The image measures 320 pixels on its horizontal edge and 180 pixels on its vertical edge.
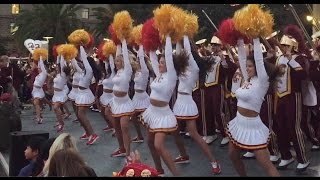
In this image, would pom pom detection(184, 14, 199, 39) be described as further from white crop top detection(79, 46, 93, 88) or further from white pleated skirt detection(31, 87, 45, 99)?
white pleated skirt detection(31, 87, 45, 99)

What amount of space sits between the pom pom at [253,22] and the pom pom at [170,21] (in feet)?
2.72

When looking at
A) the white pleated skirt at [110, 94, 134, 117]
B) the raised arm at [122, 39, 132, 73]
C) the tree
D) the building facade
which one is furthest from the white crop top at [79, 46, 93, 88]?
the building facade

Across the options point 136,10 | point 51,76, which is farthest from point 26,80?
point 136,10

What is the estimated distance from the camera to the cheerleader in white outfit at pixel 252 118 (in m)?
5.29

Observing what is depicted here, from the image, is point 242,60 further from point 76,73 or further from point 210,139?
point 76,73

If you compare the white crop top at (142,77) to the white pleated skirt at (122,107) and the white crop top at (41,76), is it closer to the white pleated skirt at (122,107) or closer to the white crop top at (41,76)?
the white pleated skirt at (122,107)

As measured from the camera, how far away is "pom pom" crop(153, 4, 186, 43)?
20.0 ft

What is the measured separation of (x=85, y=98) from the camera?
29.6 ft

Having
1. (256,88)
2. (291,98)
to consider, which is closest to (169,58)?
(256,88)

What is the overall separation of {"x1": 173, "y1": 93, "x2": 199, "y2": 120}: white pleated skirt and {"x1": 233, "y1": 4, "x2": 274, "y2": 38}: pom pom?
1.29 m

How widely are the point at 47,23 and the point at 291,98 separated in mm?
28042

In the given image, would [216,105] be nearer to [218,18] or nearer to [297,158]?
[297,158]

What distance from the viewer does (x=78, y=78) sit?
966 cm

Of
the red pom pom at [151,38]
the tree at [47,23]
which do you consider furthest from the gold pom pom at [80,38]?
the tree at [47,23]
